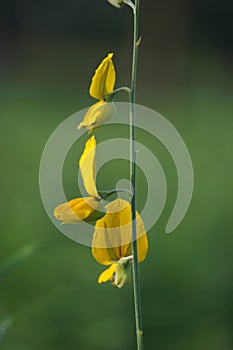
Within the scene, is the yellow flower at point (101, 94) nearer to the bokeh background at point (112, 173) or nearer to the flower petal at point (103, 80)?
the flower petal at point (103, 80)

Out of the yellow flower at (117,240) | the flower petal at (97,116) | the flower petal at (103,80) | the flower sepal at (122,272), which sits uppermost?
the flower petal at (103,80)

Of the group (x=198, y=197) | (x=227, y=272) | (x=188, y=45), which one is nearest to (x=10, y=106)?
(x=188, y=45)

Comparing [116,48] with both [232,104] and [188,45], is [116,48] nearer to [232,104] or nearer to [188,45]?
[188,45]

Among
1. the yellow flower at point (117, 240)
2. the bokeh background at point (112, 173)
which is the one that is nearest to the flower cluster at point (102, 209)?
the yellow flower at point (117, 240)

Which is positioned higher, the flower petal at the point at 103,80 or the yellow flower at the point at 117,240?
the flower petal at the point at 103,80

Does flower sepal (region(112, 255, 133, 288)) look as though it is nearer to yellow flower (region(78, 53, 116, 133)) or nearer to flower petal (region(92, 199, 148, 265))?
flower petal (region(92, 199, 148, 265))

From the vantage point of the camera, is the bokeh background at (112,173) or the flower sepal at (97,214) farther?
the bokeh background at (112,173)

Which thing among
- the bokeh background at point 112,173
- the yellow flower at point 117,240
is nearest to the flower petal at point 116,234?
the yellow flower at point 117,240

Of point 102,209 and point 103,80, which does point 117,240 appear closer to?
point 102,209
